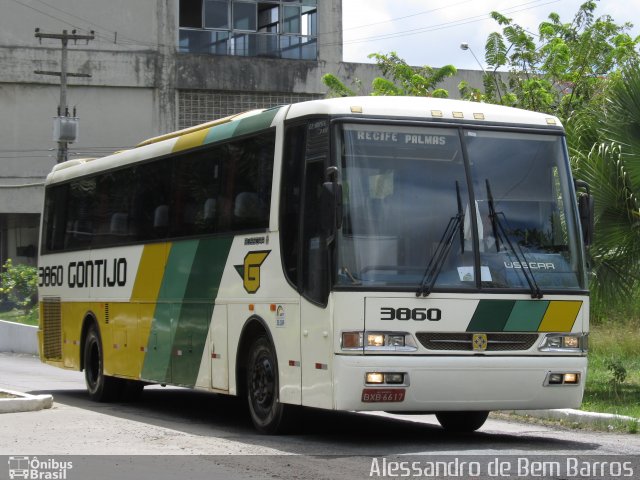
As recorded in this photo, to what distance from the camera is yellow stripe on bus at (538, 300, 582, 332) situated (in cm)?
1238

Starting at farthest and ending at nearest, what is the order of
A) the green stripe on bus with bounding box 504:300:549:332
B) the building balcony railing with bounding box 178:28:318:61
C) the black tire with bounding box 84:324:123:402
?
the building balcony railing with bounding box 178:28:318:61 → the black tire with bounding box 84:324:123:402 → the green stripe on bus with bounding box 504:300:549:332

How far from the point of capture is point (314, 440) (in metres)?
12.8

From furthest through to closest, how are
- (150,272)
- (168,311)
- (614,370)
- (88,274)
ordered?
1. (88,274)
2. (614,370)
3. (150,272)
4. (168,311)

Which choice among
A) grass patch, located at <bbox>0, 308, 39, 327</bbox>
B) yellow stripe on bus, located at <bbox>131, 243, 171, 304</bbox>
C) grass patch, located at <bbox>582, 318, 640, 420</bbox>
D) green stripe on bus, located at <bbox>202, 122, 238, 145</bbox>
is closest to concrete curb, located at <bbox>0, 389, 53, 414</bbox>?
yellow stripe on bus, located at <bbox>131, 243, 171, 304</bbox>

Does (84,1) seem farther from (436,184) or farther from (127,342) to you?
(436,184)

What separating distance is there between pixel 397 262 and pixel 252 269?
211 cm

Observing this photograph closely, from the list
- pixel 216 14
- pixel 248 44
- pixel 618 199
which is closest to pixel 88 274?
pixel 618 199

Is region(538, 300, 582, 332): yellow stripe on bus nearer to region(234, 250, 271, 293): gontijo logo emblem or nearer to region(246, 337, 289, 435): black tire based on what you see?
region(246, 337, 289, 435): black tire

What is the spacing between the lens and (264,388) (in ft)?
43.8

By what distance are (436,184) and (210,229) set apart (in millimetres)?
3393

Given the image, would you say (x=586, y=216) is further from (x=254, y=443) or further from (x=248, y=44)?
(x=248, y=44)

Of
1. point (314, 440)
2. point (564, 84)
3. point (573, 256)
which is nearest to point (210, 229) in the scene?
point (314, 440)

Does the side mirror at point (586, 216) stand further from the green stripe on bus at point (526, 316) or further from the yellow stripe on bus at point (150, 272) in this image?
the yellow stripe on bus at point (150, 272)

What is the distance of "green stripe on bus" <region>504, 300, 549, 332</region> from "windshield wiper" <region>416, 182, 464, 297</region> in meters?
0.80
